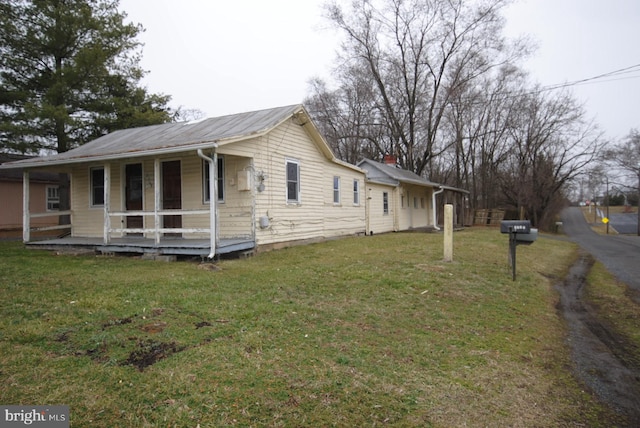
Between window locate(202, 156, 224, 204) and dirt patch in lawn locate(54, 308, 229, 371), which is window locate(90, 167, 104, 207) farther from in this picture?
dirt patch in lawn locate(54, 308, 229, 371)

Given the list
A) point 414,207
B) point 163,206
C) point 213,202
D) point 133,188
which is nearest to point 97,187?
point 133,188

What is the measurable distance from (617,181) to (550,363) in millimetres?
46205

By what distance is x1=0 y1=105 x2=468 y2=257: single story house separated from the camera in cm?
966

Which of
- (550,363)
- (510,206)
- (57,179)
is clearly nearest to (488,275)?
(550,363)

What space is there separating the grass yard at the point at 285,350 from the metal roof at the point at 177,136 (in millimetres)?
3177

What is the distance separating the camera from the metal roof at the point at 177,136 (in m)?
9.35

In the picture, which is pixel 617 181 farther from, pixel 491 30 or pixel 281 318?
pixel 281 318

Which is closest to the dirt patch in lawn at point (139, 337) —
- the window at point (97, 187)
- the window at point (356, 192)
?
the window at point (97, 187)

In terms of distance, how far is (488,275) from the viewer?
8398mm

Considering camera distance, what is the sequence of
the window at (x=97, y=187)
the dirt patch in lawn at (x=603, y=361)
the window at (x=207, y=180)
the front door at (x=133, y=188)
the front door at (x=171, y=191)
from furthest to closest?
the window at (x=97, y=187) < the front door at (x=133, y=188) < the front door at (x=171, y=191) < the window at (x=207, y=180) < the dirt patch in lawn at (x=603, y=361)

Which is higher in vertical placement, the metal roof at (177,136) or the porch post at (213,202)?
the metal roof at (177,136)

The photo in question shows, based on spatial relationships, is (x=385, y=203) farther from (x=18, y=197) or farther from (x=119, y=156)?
(x=18, y=197)

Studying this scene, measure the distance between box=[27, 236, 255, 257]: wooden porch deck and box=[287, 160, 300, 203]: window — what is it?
97.7 inches

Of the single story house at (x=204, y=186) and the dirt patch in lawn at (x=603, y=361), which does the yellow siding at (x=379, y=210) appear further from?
the dirt patch in lawn at (x=603, y=361)
